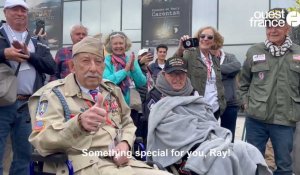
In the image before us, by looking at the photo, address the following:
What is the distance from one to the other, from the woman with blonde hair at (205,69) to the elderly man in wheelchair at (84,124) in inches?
58.4

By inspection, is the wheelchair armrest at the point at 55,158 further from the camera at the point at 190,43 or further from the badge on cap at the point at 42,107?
the camera at the point at 190,43

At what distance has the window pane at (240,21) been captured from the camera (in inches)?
555

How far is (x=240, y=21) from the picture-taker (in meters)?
14.4

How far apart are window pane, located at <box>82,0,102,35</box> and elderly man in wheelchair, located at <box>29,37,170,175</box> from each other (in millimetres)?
14237

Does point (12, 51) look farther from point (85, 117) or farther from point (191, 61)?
point (191, 61)

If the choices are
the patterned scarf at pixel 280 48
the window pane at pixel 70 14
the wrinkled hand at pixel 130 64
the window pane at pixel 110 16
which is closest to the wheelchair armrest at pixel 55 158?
the wrinkled hand at pixel 130 64

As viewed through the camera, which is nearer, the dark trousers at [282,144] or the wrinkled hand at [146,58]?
the dark trousers at [282,144]

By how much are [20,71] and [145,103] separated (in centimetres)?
124

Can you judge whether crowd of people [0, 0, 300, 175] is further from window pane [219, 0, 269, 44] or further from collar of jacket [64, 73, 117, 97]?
window pane [219, 0, 269, 44]

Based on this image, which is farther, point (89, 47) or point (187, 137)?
point (187, 137)

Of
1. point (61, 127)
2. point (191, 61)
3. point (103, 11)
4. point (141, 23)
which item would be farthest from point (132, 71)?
point (103, 11)

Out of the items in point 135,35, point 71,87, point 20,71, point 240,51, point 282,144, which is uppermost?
point 135,35

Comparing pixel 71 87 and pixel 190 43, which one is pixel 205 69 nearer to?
pixel 190 43

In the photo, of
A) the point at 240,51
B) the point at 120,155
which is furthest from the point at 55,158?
the point at 240,51
